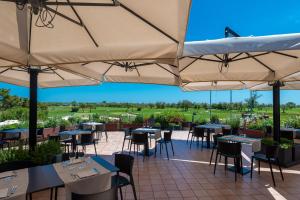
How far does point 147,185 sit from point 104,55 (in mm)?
2602

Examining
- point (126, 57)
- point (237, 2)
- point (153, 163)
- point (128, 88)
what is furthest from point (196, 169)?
point (128, 88)

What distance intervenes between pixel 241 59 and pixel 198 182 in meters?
2.74

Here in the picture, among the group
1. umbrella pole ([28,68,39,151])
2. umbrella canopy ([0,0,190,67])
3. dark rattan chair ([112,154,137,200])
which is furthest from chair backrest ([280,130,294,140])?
umbrella pole ([28,68,39,151])

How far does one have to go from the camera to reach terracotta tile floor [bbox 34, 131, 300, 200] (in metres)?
3.81

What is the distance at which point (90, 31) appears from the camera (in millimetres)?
2789

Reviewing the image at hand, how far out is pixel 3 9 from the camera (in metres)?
2.43

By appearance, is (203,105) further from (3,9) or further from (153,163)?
(3,9)

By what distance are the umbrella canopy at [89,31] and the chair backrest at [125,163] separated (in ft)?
4.71

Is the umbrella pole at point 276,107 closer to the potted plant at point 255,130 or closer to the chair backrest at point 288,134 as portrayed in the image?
the chair backrest at point 288,134

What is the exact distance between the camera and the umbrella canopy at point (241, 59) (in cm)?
325

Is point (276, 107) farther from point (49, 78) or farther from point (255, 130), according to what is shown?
point (49, 78)

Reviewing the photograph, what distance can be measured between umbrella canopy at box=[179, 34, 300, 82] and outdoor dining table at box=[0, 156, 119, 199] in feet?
6.89

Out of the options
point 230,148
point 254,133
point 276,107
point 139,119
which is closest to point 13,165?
point 230,148

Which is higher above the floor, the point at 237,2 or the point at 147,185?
the point at 237,2
